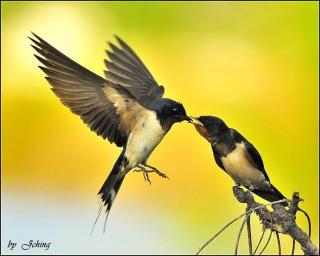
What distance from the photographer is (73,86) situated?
5.56ft

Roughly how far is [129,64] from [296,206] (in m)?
1.46

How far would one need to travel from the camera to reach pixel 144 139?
1722mm

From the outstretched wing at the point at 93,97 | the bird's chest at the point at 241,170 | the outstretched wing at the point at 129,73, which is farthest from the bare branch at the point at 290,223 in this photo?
the outstretched wing at the point at 129,73

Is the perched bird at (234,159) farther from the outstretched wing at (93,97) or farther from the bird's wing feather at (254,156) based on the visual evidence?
the outstretched wing at (93,97)

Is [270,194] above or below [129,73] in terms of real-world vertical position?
below

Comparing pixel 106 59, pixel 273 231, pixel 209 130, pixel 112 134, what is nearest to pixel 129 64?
pixel 106 59

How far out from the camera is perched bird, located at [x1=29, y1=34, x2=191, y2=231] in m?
1.66

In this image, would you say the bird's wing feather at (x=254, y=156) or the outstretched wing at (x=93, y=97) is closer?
the outstretched wing at (x=93, y=97)

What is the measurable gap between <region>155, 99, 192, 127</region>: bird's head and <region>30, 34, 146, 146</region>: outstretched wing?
66mm

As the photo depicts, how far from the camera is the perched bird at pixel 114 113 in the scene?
5.44ft

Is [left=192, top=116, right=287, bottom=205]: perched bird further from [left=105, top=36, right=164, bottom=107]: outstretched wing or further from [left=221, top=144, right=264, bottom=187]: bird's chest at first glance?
[left=105, top=36, right=164, bottom=107]: outstretched wing

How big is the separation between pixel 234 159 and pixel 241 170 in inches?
1.5

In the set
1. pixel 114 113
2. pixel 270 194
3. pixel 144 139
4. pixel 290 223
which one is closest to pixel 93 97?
pixel 114 113

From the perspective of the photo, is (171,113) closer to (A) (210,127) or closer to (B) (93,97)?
(A) (210,127)
